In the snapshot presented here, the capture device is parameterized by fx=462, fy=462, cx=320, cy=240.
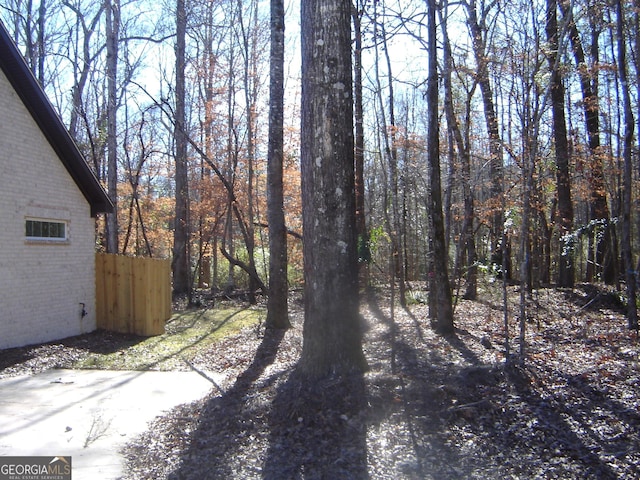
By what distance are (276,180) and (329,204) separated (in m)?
4.08

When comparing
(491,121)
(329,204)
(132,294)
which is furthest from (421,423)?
(491,121)

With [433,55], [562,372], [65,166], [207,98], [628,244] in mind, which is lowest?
[562,372]

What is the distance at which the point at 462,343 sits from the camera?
6875 mm

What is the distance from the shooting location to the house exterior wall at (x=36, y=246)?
806 cm

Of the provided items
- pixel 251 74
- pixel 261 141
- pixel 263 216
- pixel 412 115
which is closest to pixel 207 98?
pixel 251 74

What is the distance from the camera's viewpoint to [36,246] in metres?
8.59

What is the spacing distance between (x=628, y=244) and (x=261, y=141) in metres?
11.7

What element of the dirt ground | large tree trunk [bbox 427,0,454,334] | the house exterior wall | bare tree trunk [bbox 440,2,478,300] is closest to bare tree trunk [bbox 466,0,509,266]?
bare tree trunk [bbox 440,2,478,300]

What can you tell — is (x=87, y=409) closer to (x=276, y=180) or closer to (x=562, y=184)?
(x=276, y=180)

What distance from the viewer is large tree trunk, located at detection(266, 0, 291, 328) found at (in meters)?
8.55

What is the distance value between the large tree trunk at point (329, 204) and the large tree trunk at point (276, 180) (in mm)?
3829

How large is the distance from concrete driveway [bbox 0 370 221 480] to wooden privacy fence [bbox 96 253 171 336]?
8.60ft

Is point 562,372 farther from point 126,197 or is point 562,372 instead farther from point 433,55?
point 126,197

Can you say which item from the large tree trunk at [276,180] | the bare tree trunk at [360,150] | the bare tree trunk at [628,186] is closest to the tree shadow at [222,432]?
the large tree trunk at [276,180]
